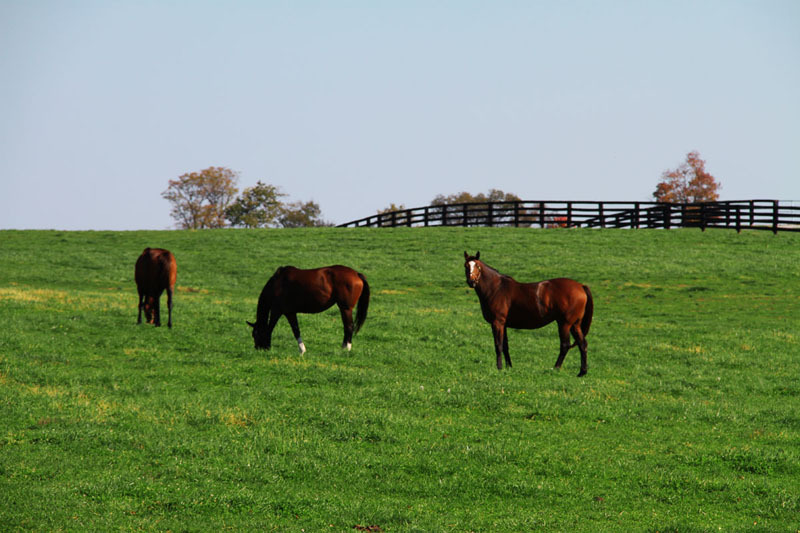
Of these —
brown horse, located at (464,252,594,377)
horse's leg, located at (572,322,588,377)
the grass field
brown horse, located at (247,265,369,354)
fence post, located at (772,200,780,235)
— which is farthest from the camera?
fence post, located at (772,200,780,235)

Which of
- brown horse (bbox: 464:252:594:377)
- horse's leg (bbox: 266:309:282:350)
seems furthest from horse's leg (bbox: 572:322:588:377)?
horse's leg (bbox: 266:309:282:350)

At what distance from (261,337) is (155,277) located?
4215 mm

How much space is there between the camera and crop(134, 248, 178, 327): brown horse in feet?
69.5

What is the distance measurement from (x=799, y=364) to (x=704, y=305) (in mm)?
9397

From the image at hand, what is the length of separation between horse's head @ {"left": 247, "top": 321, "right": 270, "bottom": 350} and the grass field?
32cm

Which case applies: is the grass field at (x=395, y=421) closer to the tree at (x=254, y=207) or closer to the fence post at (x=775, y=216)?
the fence post at (x=775, y=216)

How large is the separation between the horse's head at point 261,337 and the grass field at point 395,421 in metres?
0.32

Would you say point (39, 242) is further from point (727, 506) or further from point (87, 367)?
point (727, 506)

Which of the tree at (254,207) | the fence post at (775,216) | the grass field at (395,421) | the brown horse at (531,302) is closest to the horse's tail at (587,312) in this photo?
the brown horse at (531,302)

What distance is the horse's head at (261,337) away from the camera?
18.8m

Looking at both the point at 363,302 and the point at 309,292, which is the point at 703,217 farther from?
the point at 309,292

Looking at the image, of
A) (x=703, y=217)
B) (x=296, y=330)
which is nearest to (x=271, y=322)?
(x=296, y=330)

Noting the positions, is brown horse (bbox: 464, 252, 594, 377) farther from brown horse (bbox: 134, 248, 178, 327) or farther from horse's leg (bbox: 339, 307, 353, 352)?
brown horse (bbox: 134, 248, 178, 327)

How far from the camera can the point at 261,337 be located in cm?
1883
